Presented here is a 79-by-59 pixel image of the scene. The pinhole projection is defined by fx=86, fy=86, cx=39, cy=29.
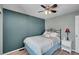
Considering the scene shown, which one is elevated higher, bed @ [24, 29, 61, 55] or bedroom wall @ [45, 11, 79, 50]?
bedroom wall @ [45, 11, 79, 50]

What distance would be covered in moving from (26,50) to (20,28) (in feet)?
1.15

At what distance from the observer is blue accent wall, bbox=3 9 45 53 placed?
4.17 ft

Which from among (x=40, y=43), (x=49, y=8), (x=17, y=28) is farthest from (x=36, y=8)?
(x=40, y=43)

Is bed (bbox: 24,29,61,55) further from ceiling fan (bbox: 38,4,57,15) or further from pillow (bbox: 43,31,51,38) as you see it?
ceiling fan (bbox: 38,4,57,15)

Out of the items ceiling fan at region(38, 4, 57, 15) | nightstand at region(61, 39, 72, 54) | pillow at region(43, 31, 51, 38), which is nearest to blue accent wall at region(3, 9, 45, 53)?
pillow at region(43, 31, 51, 38)

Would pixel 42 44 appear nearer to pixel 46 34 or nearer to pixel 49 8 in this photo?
pixel 46 34

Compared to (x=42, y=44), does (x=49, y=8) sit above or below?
above

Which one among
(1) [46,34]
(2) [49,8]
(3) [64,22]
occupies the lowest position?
(1) [46,34]

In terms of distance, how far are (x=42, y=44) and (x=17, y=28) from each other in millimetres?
453

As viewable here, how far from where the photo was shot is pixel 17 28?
4.35ft

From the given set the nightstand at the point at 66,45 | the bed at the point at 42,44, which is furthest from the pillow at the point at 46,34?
the nightstand at the point at 66,45

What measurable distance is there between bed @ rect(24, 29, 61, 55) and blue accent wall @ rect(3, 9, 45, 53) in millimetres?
82

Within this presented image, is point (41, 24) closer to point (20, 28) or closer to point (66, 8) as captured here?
point (20, 28)
